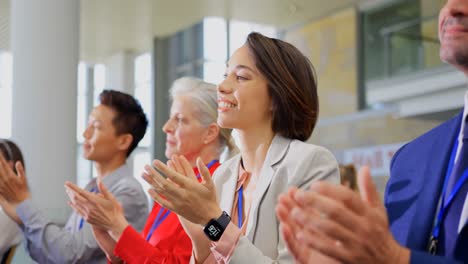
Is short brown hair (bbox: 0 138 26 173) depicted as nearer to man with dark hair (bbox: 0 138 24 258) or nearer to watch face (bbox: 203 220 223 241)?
man with dark hair (bbox: 0 138 24 258)

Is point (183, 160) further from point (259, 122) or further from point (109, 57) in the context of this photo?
point (109, 57)

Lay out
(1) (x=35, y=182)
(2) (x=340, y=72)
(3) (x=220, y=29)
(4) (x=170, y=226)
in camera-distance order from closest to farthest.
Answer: (4) (x=170, y=226), (1) (x=35, y=182), (2) (x=340, y=72), (3) (x=220, y=29)

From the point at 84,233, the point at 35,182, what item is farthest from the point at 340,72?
the point at 84,233

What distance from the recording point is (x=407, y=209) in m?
1.49

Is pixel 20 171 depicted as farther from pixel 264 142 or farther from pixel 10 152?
pixel 264 142

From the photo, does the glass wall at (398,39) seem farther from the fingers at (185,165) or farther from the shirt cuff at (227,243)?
the shirt cuff at (227,243)

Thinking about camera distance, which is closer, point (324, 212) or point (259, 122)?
point (324, 212)

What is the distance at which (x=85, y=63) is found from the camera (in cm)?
1592

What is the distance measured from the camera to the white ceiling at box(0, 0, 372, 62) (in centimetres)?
1157

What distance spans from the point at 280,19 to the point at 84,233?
1009 cm

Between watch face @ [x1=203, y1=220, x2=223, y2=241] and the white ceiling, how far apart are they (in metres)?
Answer: 9.84

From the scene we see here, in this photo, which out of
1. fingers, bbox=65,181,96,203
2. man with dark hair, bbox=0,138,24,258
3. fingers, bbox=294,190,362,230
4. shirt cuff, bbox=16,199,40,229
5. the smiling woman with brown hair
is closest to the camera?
fingers, bbox=294,190,362,230

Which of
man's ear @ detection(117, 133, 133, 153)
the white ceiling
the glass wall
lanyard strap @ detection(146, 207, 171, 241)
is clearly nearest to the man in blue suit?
lanyard strap @ detection(146, 207, 171, 241)

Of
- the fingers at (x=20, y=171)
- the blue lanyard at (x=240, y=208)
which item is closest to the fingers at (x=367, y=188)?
the blue lanyard at (x=240, y=208)
